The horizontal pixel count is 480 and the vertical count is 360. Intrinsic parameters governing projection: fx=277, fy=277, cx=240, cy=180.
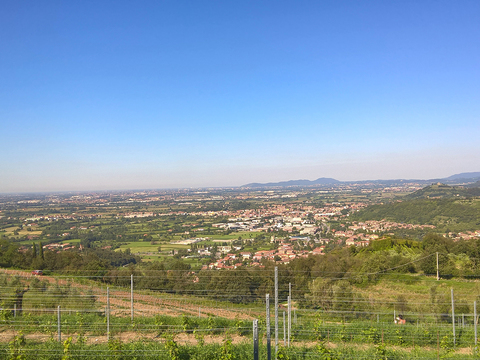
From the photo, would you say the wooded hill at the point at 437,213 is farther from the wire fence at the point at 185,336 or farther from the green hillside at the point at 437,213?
the wire fence at the point at 185,336

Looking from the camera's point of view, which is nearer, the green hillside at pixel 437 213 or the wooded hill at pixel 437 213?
the wooded hill at pixel 437 213

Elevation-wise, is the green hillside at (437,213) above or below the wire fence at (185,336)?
below

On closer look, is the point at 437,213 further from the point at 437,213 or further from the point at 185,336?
the point at 185,336

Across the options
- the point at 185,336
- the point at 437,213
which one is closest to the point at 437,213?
the point at 437,213

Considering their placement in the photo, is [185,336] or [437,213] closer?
[185,336]

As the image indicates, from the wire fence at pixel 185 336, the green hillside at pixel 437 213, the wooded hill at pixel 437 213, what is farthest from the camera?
the green hillside at pixel 437 213

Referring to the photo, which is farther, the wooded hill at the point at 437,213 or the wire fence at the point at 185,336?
the wooded hill at the point at 437,213

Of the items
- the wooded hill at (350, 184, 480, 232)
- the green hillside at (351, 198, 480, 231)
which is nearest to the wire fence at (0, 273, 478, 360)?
the wooded hill at (350, 184, 480, 232)

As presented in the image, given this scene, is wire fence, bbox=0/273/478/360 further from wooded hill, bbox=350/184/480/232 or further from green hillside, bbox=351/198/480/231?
green hillside, bbox=351/198/480/231

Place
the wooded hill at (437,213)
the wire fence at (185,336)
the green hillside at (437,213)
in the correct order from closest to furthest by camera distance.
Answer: the wire fence at (185,336), the wooded hill at (437,213), the green hillside at (437,213)

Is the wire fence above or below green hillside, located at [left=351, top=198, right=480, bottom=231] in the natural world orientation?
above

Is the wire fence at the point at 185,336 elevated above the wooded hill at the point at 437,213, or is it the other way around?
the wire fence at the point at 185,336

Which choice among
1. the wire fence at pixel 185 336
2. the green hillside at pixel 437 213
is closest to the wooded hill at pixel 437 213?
the green hillside at pixel 437 213

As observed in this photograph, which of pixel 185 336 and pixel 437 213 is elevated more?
pixel 185 336
